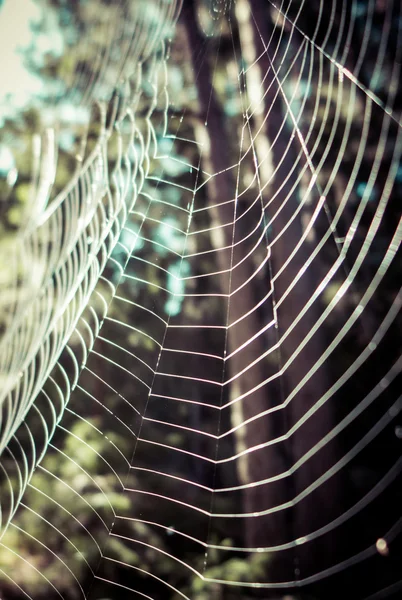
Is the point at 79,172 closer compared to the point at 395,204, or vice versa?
the point at 79,172

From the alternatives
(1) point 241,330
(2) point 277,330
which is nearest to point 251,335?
(1) point 241,330

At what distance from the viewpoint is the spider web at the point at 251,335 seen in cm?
119

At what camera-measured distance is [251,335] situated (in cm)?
157

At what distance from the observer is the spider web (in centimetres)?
119

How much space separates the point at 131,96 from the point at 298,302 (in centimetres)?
71

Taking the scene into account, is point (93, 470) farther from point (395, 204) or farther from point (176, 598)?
point (395, 204)

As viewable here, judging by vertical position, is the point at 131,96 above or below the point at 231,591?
above

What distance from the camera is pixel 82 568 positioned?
169 cm

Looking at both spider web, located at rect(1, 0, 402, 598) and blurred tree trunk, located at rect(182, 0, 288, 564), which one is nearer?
spider web, located at rect(1, 0, 402, 598)

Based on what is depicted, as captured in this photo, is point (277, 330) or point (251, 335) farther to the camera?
point (251, 335)

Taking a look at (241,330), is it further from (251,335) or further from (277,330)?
(277,330)

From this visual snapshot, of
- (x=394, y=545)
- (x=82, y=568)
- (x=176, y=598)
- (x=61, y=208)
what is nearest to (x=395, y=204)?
(x=394, y=545)

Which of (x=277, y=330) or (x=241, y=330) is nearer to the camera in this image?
(x=277, y=330)

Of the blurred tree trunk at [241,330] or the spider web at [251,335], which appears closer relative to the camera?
the spider web at [251,335]
